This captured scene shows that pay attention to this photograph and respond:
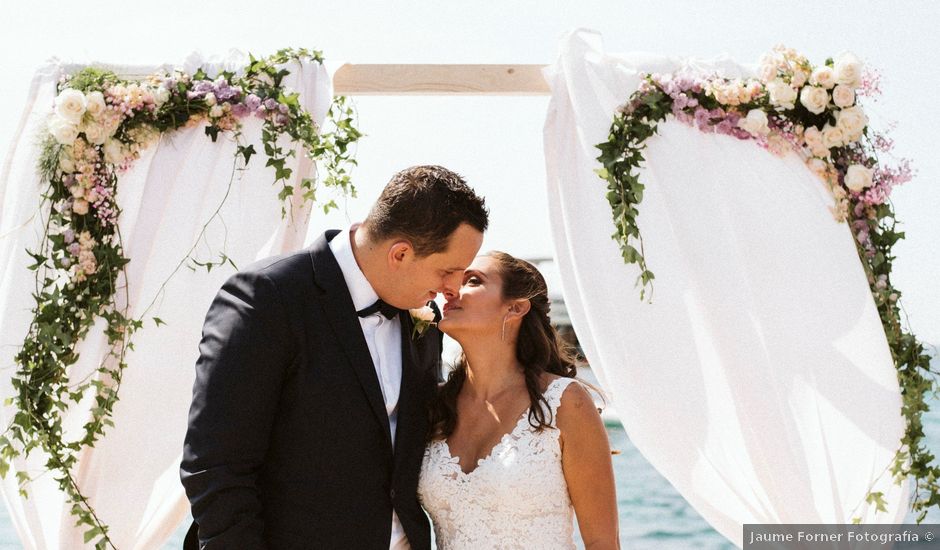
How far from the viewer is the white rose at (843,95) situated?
3479 mm

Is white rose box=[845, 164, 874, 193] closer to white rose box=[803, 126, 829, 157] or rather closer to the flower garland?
the flower garland

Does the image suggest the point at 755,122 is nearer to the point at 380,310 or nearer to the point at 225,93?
the point at 380,310

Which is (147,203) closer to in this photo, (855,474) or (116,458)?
(116,458)

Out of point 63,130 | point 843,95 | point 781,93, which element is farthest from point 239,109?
point 843,95

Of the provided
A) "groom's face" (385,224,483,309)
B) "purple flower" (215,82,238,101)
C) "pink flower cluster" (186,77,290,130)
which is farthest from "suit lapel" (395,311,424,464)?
"purple flower" (215,82,238,101)

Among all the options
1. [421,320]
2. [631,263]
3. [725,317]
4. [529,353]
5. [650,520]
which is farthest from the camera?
[650,520]

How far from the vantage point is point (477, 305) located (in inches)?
117

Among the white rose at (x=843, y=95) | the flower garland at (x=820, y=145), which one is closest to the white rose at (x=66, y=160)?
the flower garland at (x=820, y=145)

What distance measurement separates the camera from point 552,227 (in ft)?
11.6

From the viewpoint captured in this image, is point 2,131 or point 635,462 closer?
point 2,131

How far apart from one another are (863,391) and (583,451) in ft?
4.10

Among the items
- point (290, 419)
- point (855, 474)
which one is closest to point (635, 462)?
point (855, 474)

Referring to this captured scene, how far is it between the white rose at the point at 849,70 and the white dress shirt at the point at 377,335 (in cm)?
180

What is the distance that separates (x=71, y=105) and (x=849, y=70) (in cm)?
254
